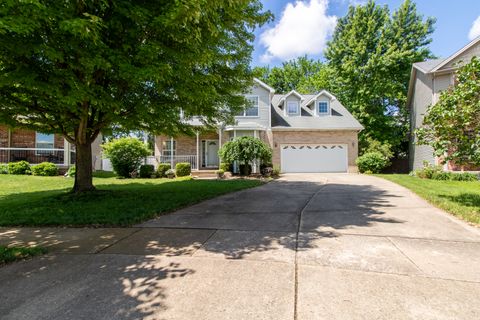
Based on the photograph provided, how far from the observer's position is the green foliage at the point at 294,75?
117ft

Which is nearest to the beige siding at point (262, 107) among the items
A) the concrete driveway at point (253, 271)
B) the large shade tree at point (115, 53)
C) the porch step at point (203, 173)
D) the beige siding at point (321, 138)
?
the beige siding at point (321, 138)

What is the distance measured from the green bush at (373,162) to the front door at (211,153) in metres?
11.3

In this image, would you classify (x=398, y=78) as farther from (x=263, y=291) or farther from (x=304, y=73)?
(x=263, y=291)

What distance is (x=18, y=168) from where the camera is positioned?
51.2 feet

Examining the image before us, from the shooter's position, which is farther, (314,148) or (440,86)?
(314,148)

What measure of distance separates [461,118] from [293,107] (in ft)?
49.2

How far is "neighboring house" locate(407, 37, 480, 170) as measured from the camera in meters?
16.0

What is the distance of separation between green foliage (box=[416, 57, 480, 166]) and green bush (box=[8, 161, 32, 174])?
20.8 meters

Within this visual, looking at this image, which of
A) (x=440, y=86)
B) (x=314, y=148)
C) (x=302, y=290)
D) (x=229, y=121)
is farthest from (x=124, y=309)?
(x=440, y=86)

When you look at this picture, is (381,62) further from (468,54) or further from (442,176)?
(442,176)

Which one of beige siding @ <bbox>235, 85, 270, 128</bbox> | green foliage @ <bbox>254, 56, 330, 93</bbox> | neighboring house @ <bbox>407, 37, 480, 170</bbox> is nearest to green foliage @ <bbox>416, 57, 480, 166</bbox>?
neighboring house @ <bbox>407, 37, 480, 170</bbox>

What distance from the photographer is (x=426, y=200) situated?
26.8ft

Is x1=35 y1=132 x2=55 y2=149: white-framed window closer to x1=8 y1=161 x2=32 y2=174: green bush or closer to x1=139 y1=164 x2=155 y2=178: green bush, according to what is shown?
x1=8 y1=161 x2=32 y2=174: green bush

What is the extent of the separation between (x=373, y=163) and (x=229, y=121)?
13.3m
